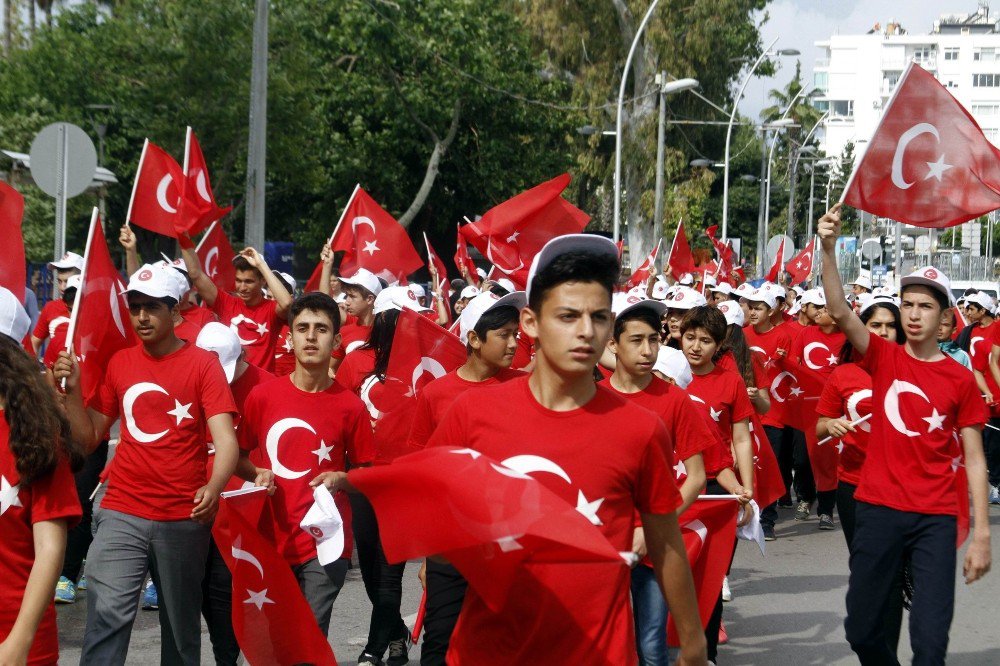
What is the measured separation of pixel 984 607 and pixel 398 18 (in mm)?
28089

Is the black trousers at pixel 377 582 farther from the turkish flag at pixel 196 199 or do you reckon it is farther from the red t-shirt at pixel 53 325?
the turkish flag at pixel 196 199

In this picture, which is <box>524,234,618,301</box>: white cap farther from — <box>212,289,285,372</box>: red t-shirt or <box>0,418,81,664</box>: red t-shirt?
<box>212,289,285,372</box>: red t-shirt

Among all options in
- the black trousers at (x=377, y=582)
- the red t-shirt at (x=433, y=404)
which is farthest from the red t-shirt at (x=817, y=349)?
the red t-shirt at (x=433, y=404)

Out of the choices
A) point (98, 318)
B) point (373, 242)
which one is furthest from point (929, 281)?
point (373, 242)

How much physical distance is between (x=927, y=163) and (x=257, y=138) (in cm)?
1226

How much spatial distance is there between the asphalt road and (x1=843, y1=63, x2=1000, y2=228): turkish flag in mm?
2467

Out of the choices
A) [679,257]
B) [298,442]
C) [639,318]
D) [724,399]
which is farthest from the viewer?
[679,257]

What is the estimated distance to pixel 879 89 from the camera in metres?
131

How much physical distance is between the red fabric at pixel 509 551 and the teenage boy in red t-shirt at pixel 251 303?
530cm

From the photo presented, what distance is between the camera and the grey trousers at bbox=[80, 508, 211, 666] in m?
5.32

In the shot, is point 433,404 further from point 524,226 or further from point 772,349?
point 772,349

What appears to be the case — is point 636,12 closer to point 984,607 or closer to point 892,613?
point 984,607

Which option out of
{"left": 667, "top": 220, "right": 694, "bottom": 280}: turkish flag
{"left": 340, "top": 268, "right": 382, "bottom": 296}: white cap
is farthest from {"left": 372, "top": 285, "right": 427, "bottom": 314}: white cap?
{"left": 667, "top": 220, "right": 694, "bottom": 280}: turkish flag

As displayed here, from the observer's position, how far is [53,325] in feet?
30.3
